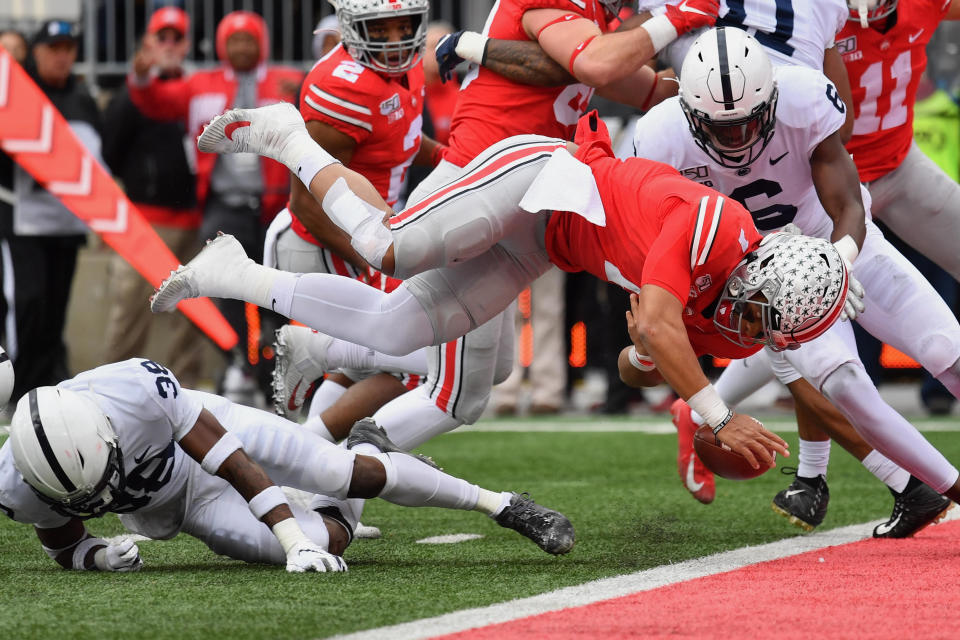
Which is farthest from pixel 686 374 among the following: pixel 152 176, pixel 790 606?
pixel 152 176

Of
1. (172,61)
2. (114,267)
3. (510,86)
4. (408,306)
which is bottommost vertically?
(114,267)

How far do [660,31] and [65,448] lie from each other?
2.21 metres

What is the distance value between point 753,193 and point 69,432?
84.6 inches

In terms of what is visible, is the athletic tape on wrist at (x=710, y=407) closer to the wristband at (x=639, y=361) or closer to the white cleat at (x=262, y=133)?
the wristband at (x=639, y=361)

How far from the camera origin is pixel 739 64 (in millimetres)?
4305

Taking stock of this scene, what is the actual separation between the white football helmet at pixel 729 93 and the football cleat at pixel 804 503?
116 cm

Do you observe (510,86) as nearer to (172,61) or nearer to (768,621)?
(768,621)

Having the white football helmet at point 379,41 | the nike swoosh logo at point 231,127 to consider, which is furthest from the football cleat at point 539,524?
the white football helmet at point 379,41

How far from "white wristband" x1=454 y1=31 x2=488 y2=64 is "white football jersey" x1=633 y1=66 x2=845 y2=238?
1.94 ft

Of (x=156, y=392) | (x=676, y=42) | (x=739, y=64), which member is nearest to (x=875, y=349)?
(x=676, y=42)

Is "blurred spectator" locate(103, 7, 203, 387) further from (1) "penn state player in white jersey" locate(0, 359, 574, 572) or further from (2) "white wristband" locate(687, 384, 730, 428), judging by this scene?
(2) "white wristband" locate(687, 384, 730, 428)

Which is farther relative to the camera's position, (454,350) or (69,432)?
(454,350)

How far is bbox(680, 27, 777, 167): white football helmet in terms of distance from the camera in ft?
14.1

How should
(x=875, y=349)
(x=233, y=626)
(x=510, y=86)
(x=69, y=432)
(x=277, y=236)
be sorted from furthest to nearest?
1. (x=875, y=349)
2. (x=277, y=236)
3. (x=510, y=86)
4. (x=69, y=432)
5. (x=233, y=626)
